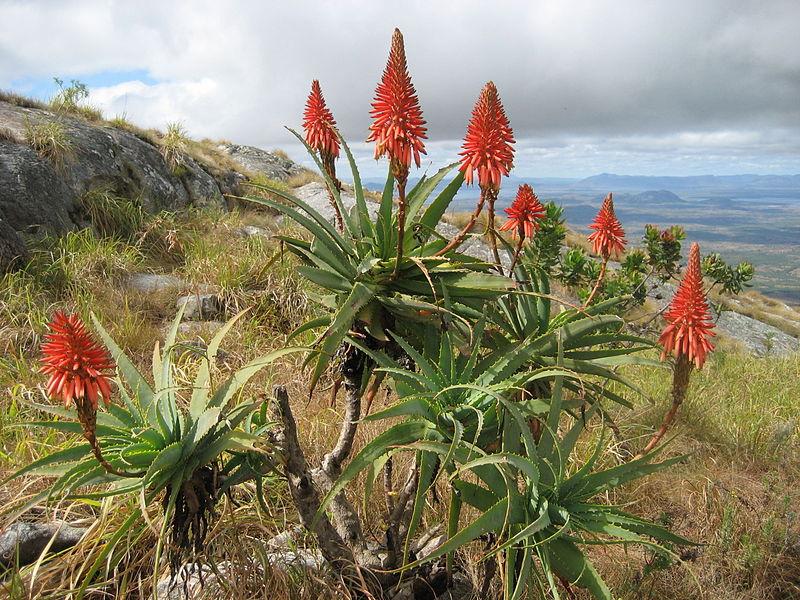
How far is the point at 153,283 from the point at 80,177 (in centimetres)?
278

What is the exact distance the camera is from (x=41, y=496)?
69.6 inches

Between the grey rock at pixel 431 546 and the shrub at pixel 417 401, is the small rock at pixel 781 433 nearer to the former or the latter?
the shrub at pixel 417 401

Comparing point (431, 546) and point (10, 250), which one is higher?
point (10, 250)

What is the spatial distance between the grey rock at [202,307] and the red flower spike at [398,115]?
5.00 m

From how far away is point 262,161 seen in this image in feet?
71.1

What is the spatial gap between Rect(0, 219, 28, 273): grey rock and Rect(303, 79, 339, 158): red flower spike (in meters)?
5.64

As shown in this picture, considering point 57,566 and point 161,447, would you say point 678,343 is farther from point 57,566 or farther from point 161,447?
point 57,566

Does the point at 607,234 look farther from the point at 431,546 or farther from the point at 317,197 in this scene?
the point at 317,197

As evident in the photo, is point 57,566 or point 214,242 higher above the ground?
point 214,242

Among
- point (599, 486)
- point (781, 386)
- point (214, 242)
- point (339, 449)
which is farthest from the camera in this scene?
point (214, 242)

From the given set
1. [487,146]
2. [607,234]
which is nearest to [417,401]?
[487,146]

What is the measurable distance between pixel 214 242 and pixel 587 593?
7.13 meters

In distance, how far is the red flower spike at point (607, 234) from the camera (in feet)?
8.39

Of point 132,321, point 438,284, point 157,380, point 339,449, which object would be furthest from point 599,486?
point 132,321
